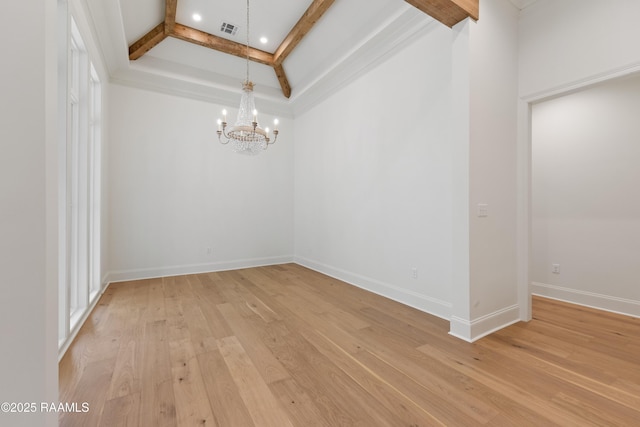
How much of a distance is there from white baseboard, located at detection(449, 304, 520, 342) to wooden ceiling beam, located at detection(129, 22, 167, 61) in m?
5.48

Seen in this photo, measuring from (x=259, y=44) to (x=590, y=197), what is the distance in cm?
545

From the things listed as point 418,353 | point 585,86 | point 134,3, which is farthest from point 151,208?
point 585,86

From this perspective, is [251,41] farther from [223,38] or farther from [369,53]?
[369,53]

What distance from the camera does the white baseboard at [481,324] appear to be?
2436 mm

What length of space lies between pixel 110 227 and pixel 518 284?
5.67m

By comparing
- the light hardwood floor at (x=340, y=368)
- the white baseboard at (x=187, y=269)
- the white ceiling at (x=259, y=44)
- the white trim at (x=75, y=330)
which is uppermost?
the white ceiling at (x=259, y=44)

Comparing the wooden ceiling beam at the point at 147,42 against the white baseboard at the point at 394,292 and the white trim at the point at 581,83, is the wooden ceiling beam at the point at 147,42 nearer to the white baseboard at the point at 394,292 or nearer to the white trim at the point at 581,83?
the white baseboard at the point at 394,292

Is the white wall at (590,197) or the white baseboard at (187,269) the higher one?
the white wall at (590,197)

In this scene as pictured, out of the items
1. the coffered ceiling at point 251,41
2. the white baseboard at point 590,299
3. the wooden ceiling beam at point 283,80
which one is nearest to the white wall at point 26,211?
the coffered ceiling at point 251,41

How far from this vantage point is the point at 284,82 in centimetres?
562

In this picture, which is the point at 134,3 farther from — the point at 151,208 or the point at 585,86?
the point at 585,86

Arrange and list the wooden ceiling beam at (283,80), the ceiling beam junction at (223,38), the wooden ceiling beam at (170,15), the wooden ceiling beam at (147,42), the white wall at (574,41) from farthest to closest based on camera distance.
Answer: the wooden ceiling beam at (283,80) → the wooden ceiling beam at (147,42) → the ceiling beam junction at (223,38) → the wooden ceiling beam at (170,15) → the white wall at (574,41)

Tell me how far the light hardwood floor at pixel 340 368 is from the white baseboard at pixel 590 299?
0.16 m

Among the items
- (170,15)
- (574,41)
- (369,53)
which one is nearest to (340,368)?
(574,41)
